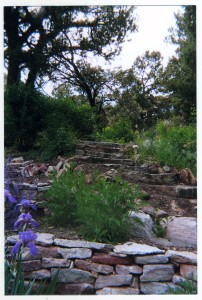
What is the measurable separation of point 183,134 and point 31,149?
1.75 metres

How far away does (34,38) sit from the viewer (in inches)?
161

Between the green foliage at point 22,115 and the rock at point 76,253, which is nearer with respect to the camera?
the rock at point 76,253

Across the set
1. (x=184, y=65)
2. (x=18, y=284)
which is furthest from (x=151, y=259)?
(x=184, y=65)

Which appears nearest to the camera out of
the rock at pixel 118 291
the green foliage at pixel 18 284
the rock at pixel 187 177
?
the green foliage at pixel 18 284

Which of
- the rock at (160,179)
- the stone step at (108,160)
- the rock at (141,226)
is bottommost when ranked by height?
the rock at (141,226)

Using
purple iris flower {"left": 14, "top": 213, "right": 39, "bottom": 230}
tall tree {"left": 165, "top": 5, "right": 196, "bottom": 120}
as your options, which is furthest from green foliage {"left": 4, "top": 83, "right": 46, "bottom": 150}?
tall tree {"left": 165, "top": 5, "right": 196, "bottom": 120}

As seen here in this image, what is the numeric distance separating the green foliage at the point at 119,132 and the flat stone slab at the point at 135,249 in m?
1.28

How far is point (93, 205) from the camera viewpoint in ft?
12.6

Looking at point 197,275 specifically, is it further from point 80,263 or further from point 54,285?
point 54,285

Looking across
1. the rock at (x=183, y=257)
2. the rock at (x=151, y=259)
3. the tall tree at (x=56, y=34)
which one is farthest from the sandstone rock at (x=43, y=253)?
the tall tree at (x=56, y=34)

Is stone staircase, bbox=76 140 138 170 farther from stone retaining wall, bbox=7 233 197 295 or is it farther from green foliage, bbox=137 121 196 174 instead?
stone retaining wall, bbox=7 233 197 295

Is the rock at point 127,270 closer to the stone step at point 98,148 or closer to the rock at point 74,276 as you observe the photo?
the rock at point 74,276

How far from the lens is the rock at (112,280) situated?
3604 millimetres

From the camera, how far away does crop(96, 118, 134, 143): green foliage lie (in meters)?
4.39
